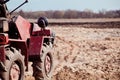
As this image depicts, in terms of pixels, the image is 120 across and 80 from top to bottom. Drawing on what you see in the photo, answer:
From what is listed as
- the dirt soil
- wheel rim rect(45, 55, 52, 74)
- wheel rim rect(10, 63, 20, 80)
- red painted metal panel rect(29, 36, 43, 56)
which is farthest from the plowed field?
wheel rim rect(10, 63, 20, 80)

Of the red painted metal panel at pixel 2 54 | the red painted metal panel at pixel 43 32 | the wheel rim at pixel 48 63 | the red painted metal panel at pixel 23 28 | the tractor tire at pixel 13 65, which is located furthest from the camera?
the wheel rim at pixel 48 63

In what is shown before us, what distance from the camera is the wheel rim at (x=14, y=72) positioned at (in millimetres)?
8792

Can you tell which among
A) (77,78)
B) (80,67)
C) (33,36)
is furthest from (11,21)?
(80,67)

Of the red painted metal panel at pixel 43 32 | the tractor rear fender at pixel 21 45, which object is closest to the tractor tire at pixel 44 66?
the red painted metal panel at pixel 43 32

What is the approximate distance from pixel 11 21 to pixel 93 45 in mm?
12746

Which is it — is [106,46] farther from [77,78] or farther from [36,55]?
[36,55]

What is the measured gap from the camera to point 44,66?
10781 mm

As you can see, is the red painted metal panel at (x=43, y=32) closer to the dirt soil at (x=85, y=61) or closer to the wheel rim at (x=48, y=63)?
the wheel rim at (x=48, y=63)

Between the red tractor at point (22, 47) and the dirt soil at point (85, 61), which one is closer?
the red tractor at point (22, 47)

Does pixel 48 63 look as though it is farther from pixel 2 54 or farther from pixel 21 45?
pixel 2 54

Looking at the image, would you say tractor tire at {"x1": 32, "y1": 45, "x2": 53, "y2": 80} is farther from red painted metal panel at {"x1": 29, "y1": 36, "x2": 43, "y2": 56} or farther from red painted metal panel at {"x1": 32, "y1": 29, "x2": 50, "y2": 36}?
red painted metal panel at {"x1": 32, "y1": 29, "x2": 50, "y2": 36}

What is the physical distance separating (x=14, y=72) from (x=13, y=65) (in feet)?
0.44

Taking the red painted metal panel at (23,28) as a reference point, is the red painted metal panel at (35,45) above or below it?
below

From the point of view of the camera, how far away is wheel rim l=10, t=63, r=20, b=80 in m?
8.79
